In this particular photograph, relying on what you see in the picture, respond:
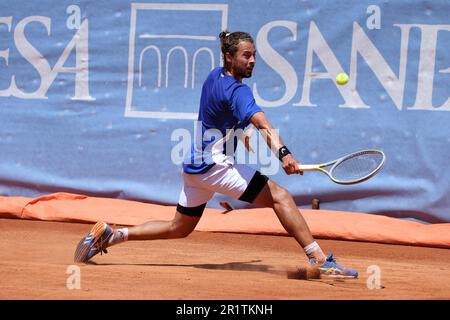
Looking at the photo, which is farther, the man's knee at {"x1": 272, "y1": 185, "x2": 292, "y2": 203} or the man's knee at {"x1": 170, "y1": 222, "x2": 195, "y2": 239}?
the man's knee at {"x1": 170, "y1": 222, "x2": 195, "y2": 239}

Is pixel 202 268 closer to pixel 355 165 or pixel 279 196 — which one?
pixel 279 196

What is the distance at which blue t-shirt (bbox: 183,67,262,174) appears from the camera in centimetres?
519

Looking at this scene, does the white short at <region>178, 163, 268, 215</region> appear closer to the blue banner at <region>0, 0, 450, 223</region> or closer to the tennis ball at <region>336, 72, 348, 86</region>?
the tennis ball at <region>336, 72, 348, 86</region>

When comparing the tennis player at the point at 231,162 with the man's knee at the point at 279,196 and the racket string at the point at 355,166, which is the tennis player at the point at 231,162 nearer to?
the man's knee at the point at 279,196

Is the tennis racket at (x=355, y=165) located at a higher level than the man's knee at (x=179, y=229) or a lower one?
higher

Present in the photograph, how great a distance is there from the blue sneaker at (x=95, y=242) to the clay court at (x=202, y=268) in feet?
0.30

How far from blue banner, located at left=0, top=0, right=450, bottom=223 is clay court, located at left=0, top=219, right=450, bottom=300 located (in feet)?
1.98

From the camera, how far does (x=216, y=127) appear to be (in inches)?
208

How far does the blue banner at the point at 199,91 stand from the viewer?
7496mm

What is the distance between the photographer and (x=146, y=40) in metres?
8.00

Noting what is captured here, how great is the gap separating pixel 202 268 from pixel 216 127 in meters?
0.96

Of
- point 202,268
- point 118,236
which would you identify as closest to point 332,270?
point 202,268

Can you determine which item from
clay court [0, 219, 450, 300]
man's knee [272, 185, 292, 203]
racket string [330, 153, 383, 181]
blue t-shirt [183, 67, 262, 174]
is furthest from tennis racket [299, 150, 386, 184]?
clay court [0, 219, 450, 300]

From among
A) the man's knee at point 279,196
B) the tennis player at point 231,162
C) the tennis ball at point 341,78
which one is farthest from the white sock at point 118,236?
the tennis ball at point 341,78
